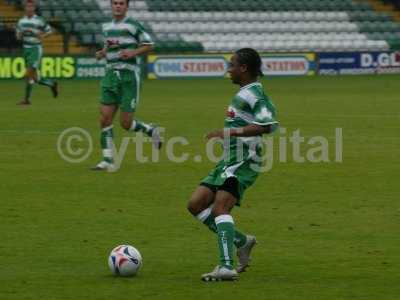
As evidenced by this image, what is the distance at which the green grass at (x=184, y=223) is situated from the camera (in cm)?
826

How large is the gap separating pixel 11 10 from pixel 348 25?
14.5 metres

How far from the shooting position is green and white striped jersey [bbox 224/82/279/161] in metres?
8.41

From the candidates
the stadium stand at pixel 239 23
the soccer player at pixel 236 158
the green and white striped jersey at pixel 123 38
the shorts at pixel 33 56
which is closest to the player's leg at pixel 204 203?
the soccer player at pixel 236 158

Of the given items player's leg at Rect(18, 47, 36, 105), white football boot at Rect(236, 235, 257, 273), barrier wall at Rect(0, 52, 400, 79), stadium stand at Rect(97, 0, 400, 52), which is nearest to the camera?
white football boot at Rect(236, 235, 257, 273)

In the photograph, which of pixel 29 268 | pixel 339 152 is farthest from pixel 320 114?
pixel 29 268

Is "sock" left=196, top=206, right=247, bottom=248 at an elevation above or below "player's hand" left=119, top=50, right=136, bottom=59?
below

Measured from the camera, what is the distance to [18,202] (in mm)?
12461

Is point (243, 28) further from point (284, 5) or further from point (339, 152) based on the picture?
point (339, 152)

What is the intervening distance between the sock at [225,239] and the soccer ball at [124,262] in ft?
2.15

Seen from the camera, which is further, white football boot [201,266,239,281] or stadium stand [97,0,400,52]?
stadium stand [97,0,400,52]

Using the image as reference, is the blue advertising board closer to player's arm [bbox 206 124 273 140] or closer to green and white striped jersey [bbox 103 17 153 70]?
green and white striped jersey [bbox 103 17 153 70]

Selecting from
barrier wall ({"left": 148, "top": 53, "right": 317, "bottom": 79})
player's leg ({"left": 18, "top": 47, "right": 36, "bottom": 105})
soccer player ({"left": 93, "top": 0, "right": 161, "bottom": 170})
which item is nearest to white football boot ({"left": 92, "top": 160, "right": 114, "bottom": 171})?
soccer player ({"left": 93, "top": 0, "right": 161, "bottom": 170})

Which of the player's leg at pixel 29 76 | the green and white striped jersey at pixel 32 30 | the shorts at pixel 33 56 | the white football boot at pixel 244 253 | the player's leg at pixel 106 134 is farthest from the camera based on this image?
the green and white striped jersey at pixel 32 30

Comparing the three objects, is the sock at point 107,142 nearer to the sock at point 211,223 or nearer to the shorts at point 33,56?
the sock at point 211,223
